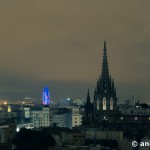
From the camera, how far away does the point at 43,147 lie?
9394cm

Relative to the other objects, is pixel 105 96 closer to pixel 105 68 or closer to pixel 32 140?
pixel 105 68

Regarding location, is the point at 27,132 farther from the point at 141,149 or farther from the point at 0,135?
the point at 141,149

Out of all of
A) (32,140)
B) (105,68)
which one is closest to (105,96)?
(105,68)

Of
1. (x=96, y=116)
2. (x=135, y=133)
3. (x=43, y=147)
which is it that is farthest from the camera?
(x=96, y=116)

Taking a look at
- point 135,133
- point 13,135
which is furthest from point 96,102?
point 13,135

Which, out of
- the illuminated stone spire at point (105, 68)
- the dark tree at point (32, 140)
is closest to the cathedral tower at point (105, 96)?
the illuminated stone spire at point (105, 68)

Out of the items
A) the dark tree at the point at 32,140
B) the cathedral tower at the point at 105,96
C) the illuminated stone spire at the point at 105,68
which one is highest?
the illuminated stone spire at the point at 105,68

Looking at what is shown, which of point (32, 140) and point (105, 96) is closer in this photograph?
point (32, 140)

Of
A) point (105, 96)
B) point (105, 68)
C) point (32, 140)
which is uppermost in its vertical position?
point (105, 68)

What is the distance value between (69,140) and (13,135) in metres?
7.73

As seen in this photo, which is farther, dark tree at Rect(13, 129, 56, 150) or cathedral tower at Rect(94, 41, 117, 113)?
cathedral tower at Rect(94, 41, 117, 113)

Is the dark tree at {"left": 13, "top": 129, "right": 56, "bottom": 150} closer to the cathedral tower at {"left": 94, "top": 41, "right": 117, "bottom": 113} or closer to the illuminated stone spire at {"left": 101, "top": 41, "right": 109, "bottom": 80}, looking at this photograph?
A: the cathedral tower at {"left": 94, "top": 41, "right": 117, "bottom": 113}

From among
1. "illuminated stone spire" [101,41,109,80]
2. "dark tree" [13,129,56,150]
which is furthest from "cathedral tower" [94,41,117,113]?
"dark tree" [13,129,56,150]

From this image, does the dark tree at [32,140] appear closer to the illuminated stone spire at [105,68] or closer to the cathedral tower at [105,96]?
the cathedral tower at [105,96]
